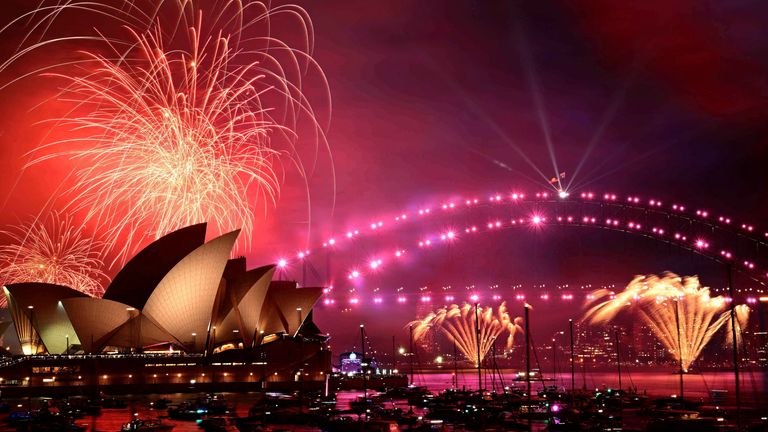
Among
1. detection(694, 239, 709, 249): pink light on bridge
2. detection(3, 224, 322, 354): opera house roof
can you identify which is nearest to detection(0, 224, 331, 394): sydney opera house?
detection(3, 224, 322, 354): opera house roof

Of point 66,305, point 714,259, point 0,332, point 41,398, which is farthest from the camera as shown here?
point 0,332

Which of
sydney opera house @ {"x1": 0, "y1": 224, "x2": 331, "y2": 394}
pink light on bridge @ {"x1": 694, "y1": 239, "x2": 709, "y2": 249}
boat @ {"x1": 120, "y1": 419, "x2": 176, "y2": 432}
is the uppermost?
pink light on bridge @ {"x1": 694, "y1": 239, "x2": 709, "y2": 249}

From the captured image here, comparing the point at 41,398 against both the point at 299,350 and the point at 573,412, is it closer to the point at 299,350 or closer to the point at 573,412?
the point at 299,350

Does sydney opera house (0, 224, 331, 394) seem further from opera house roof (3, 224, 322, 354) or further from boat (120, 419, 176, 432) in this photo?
boat (120, 419, 176, 432)

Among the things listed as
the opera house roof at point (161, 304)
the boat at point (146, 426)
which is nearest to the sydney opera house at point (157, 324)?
the opera house roof at point (161, 304)

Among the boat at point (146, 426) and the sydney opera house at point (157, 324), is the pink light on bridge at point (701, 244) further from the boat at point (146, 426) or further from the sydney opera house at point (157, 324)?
the boat at point (146, 426)

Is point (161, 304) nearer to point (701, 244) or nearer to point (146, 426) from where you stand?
point (146, 426)

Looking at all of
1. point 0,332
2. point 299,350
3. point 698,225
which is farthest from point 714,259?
point 0,332
